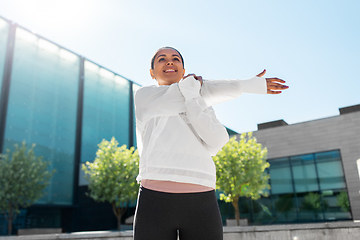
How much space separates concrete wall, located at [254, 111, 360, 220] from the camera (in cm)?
2147

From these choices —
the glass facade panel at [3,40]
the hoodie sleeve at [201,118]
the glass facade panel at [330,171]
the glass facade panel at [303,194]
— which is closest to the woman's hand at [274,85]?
the hoodie sleeve at [201,118]

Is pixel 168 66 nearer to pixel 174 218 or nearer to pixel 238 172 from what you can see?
pixel 174 218

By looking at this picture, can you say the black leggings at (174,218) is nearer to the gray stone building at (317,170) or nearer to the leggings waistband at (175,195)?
the leggings waistband at (175,195)

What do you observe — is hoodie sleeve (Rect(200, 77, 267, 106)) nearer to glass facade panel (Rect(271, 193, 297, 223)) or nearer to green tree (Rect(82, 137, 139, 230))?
green tree (Rect(82, 137, 139, 230))

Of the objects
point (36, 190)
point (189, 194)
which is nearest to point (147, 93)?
point (189, 194)

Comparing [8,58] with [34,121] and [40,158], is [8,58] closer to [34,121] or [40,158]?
[34,121]

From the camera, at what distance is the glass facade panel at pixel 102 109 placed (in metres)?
28.7

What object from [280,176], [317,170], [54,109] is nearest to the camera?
[317,170]

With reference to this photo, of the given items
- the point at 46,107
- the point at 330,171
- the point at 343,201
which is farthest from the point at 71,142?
the point at 343,201

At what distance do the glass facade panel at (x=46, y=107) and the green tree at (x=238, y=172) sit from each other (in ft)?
48.7

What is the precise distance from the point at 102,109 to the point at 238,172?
56.9 feet

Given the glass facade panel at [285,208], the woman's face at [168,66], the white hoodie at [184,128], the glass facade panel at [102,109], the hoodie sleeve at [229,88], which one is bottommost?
the glass facade panel at [285,208]

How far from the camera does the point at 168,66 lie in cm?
176

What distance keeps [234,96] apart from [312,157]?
24343 mm
